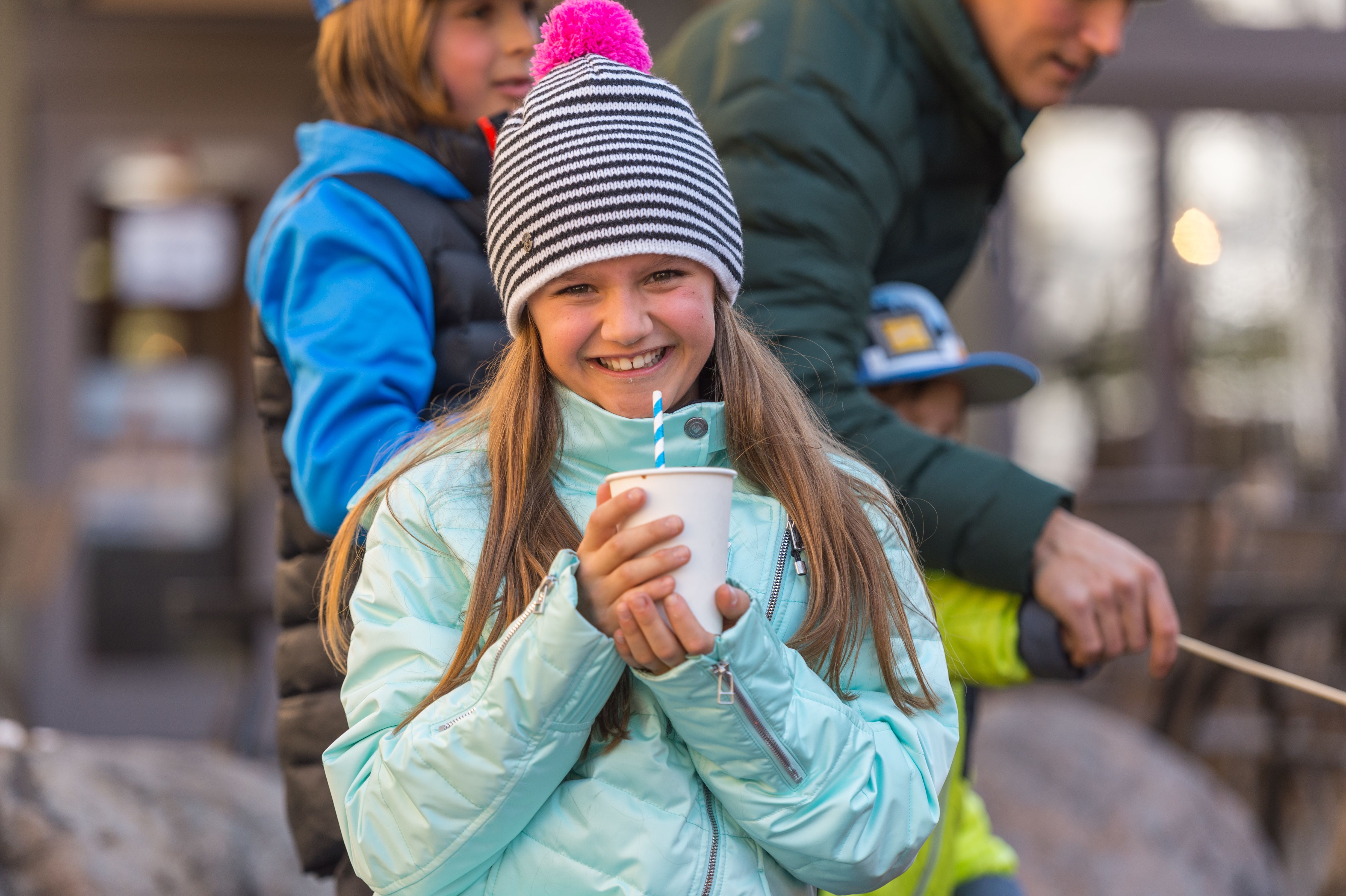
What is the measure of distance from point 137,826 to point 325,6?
157 cm

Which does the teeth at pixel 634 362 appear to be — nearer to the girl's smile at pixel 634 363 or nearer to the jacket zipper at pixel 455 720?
the girl's smile at pixel 634 363

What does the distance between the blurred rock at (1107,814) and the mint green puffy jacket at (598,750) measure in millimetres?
2094

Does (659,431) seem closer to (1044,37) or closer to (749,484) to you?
(749,484)

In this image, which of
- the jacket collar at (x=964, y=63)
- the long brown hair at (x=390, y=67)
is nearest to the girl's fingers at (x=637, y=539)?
the long brown hair at (x=390, y=67)

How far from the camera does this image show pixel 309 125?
2072 mm

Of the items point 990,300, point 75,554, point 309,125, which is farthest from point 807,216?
point 75,554

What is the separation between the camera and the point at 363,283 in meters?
1.84

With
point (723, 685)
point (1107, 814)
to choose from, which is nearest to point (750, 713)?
point (723, 685)

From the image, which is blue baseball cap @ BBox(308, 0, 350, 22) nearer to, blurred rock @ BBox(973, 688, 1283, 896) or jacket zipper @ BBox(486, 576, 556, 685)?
jacket zipper @ BBox(486, 576, 556, 685)

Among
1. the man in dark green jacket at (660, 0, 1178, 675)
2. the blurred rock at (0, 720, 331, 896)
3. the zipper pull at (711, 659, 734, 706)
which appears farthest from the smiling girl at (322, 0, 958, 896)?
the blurred rock at (0, 720, 331, 896)

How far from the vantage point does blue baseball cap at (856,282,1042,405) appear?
214cm

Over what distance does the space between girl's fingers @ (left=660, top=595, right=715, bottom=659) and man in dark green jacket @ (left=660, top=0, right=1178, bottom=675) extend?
0.72 metres

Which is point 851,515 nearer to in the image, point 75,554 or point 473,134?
point 473,134

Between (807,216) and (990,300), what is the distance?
437 cm
